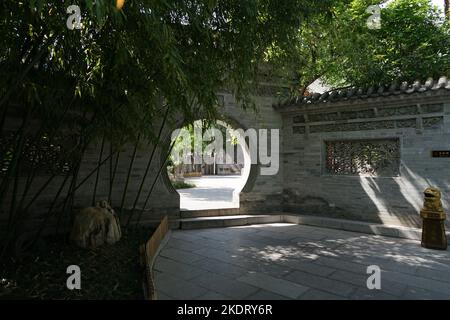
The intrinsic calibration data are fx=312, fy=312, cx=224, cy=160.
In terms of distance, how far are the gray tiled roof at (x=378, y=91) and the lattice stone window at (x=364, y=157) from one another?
3.01ft

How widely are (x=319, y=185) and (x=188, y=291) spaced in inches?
174

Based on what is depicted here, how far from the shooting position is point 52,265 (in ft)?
11.9

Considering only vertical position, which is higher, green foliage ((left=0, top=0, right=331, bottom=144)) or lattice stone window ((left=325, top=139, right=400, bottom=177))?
green foliage ((left=0, top=0, right=331, bottom=144))

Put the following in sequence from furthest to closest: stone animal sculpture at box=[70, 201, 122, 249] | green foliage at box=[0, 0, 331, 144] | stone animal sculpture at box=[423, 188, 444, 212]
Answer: stone animal sculpture at box=[423, 188, 444, 212] → stone animal sculpture at box=[70, 201, 122, 249] → green foliage at box=[0, 0, 331, 144]

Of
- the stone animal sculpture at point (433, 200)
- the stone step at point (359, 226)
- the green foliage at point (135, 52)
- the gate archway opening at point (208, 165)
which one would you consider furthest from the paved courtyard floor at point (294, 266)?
the green foliage at point (135, 52)

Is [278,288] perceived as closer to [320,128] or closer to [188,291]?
[188,291]

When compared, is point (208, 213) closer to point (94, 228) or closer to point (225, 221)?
point (225, 221)

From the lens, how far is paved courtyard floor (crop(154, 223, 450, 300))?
320cm

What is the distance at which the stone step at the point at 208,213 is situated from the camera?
653 centimetres

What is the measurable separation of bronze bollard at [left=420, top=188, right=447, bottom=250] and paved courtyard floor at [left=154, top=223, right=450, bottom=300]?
0.59 feet

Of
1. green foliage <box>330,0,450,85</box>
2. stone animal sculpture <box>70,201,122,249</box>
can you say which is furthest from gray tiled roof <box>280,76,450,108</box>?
stone animal sculpture <box>70,201,122,249</box>

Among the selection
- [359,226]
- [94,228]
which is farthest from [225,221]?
[94,228]

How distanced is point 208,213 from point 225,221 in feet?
1.63

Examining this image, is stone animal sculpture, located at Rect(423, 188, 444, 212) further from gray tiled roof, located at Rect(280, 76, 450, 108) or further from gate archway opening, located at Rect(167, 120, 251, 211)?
gate archway opening, located at Rect(167, 120, 251, 211)
